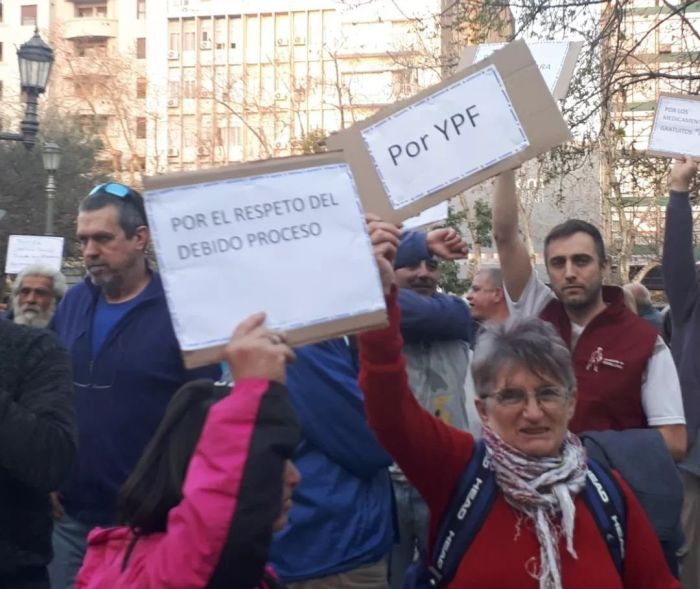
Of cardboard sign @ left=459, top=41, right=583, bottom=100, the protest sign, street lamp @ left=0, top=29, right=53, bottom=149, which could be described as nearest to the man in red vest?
the protest sign

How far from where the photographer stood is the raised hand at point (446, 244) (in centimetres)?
297

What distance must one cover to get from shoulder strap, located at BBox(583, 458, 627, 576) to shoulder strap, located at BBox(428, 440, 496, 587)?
0.77 feet

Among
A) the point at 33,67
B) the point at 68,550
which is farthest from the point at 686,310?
the point at 33,67

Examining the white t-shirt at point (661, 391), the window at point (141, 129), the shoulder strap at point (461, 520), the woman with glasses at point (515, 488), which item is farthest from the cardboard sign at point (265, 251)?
the window at point (141, 129)

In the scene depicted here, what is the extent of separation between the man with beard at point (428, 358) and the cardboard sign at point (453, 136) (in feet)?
4.45

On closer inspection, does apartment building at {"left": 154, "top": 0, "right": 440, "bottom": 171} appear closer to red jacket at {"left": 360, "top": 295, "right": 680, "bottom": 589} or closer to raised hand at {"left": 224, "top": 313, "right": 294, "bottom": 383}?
red jacket at {"left": 360, "top": 295, "right": 680, "bottom": 589}

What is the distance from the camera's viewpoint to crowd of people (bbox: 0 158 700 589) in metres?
1.99

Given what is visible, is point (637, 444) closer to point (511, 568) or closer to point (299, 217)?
point (511, 568)

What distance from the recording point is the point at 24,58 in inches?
498

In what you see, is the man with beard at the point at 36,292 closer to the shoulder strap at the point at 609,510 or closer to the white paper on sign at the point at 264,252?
the shoulder strap at the point at 609,510

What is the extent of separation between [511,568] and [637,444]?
2.82 feet

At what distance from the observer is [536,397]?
9.05 ft

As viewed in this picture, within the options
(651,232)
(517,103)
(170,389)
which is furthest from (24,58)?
(651,232)

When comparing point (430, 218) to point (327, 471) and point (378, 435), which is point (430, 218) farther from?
point (378, 435)
